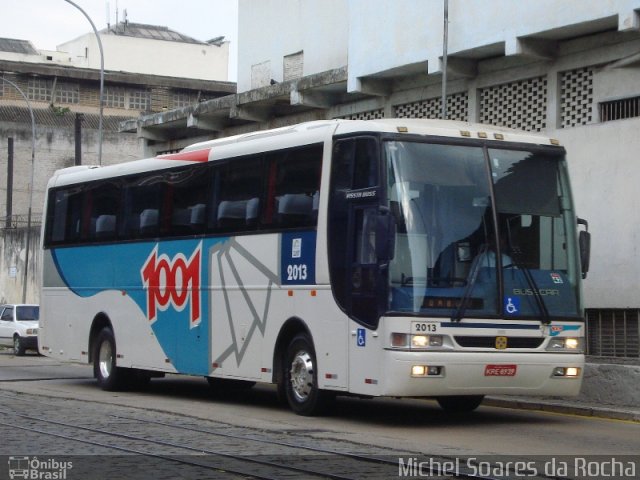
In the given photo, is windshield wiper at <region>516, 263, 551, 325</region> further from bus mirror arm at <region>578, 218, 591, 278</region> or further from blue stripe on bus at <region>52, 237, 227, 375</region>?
blue stripe on bus at <region>52, 237, 227, 375</region>

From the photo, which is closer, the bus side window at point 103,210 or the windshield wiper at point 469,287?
the windshield wiper at point 469,287

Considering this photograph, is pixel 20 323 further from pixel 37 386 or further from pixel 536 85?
pixel 536 85

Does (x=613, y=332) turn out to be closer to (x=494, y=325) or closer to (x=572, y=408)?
(x=572, y=408)

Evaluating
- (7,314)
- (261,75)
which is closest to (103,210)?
(261,75)

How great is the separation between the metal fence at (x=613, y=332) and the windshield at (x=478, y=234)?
4210 millimetres

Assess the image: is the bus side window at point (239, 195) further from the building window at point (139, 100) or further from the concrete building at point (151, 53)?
the concrete building at point (151, 53)

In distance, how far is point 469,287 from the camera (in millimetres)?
14031

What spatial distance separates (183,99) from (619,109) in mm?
46127

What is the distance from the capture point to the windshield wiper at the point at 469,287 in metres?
13.9

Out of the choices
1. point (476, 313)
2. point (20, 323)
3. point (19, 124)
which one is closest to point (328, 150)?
point (476, 313)

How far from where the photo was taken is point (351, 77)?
79.6ft

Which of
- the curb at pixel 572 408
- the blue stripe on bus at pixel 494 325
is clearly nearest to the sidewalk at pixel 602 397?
the curb at pixel 572 408

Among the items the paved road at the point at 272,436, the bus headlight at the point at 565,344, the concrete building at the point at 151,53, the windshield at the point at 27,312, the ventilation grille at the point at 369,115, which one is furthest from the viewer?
the concrete building at the point at 151,53

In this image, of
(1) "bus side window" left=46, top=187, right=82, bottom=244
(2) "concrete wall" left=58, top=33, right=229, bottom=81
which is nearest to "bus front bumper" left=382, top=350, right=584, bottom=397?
(1) "bus side window" left=46, top=187, right=82, bottom=244
